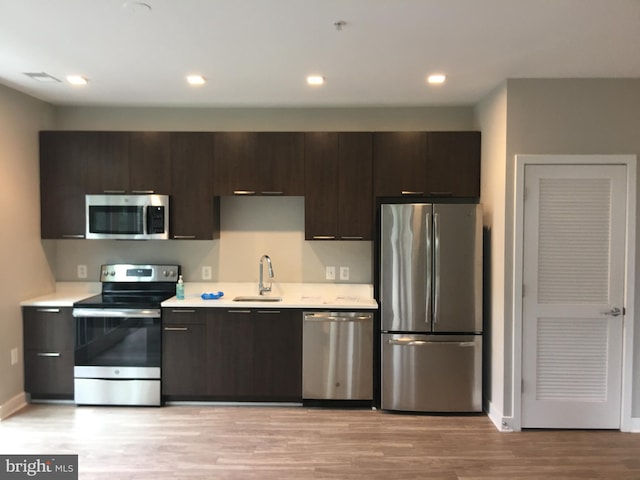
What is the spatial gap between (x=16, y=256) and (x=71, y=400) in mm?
1307

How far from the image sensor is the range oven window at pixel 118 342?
3656 millimetres

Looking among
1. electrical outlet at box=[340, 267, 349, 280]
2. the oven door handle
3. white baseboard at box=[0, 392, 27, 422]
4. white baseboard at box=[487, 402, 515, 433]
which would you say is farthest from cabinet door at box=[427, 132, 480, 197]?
white baseboard at box=[0, 392, 27, 422]

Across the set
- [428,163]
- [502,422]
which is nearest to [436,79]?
[428,163]

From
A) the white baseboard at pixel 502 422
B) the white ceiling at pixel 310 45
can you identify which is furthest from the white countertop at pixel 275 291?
the white ceiling at pixel 310 45

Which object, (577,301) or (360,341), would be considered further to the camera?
(360,341)

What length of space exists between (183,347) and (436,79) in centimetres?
295

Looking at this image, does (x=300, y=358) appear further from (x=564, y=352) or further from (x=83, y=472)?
(x=564, y=352)

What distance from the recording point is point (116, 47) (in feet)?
8.79

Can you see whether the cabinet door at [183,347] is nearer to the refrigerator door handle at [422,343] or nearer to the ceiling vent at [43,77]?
the refrigerator door handle at [422,343]

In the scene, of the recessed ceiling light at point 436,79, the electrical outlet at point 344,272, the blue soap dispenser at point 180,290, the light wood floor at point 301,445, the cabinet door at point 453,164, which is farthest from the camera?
the electrical outlet at point 344,272

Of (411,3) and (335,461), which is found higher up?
(411,3)

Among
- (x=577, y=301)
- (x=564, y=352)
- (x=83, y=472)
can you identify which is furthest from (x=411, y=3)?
(x=83, y=472)

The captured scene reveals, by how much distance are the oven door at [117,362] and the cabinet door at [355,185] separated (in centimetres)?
182

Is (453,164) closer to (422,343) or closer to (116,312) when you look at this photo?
(422,343)
